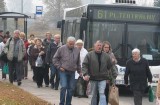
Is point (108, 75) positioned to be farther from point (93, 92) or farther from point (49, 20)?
point (49, 20)

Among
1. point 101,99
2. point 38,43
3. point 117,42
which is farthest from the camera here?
point 38,43

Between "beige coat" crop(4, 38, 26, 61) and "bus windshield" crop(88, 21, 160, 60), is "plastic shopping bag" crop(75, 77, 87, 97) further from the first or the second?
"beige coat" crop(4, 38, 26, 61)

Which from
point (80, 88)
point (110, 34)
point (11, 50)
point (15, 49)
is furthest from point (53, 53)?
point (80, 88)

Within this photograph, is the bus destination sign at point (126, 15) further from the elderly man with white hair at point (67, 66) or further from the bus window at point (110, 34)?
the elderly man with white hair at point (67, 66)

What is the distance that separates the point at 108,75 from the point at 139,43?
5.03 m

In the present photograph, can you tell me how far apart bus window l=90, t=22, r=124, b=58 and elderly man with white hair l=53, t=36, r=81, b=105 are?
152 inches

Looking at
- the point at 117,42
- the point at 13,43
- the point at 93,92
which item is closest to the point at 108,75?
the point at 93,92

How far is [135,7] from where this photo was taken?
55.7 ft

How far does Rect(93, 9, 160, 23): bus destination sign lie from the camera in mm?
16641

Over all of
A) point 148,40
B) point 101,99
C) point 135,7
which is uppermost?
point 135,7

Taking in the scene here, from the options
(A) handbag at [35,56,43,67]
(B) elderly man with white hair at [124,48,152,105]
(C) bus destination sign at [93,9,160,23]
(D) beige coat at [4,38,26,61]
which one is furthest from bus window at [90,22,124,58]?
(B) elderly man with white hair at [124,48,152,105]

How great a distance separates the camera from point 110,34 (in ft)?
54.4

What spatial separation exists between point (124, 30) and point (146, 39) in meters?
0.75

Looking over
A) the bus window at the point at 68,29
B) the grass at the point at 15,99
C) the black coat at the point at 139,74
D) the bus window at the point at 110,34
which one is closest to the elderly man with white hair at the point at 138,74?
the black coat at the point at 139,74
